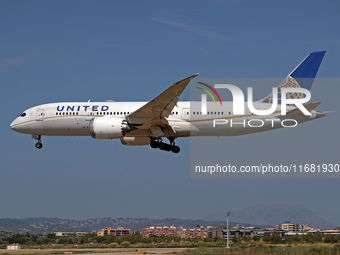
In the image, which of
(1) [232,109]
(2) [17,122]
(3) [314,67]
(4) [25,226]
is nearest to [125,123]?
(1) [232,109]

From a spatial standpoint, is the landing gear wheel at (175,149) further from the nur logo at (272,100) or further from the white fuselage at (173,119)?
the nur logo at (272,100)

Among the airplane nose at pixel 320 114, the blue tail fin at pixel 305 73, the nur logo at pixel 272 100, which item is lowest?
the airplane nose at pixel 320 114

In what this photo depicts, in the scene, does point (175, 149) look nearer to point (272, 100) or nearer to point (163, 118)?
point (163, 118)

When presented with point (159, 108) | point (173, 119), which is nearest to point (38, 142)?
point (173, 119)

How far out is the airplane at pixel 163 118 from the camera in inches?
1468

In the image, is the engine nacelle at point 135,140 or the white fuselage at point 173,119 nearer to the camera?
the white fuselage at point 173,119

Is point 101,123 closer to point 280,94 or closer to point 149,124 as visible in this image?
point 149,124

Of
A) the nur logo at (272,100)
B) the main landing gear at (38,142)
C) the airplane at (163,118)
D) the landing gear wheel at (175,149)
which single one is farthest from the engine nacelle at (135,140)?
the main landing gear at (38,142)

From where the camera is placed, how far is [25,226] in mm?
160875

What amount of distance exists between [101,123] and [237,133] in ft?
31.6

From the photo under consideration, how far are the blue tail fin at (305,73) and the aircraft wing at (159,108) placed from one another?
9.38 m

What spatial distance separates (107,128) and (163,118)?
4.01m

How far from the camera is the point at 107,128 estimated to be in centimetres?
3747

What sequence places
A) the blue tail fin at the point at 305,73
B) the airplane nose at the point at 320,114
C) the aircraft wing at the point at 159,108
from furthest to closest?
the blue tail fin at the point at 305,73, the airplane nose at the point at 320,114, the aircraft wing at the point at 159,108
